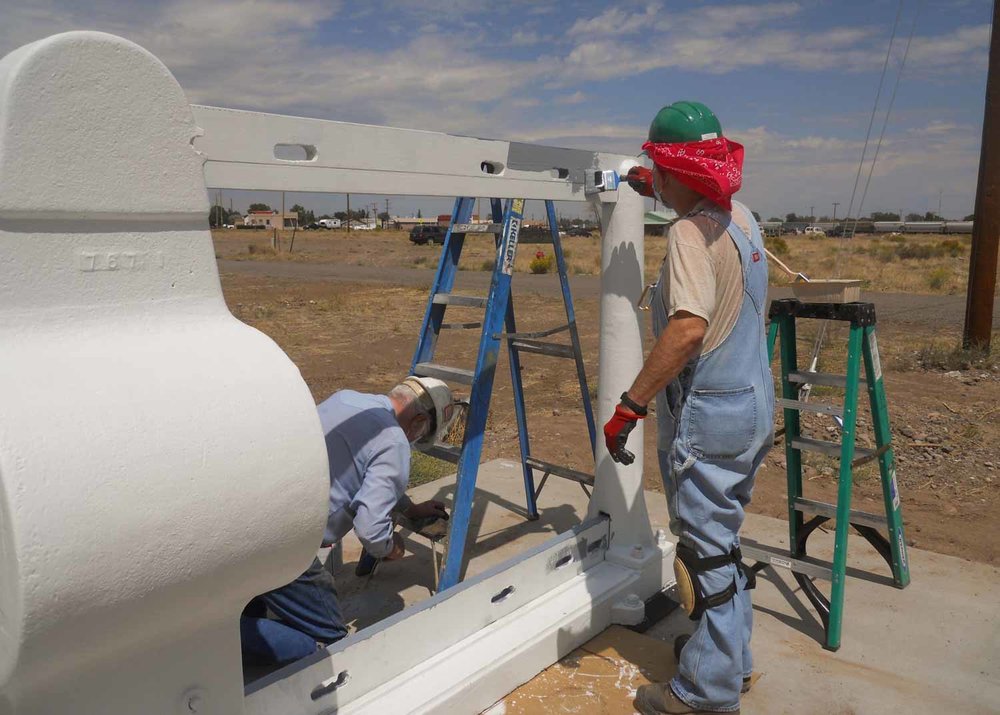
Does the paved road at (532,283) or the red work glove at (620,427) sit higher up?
the red work glove at (620,427)

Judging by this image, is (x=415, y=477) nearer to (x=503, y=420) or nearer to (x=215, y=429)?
(x=503, y=420)

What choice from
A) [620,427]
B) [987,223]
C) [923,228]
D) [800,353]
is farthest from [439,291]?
[923,228]

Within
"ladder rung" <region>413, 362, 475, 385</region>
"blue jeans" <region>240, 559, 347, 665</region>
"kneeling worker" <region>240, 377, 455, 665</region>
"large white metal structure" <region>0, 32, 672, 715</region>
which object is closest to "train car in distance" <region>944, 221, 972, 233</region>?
"ladder rung" <region>413, 362, 475, 385</region>

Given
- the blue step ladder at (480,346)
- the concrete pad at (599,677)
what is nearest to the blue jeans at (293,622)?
the concrete pad at (599,677)

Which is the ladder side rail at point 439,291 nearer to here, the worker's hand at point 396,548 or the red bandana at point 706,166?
the worker's hand at point 396,548

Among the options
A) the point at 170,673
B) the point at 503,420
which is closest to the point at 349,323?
the point at 503,420

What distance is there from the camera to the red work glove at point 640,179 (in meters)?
3.30

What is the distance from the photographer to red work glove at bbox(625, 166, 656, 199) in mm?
3299

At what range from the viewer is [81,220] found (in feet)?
5.13

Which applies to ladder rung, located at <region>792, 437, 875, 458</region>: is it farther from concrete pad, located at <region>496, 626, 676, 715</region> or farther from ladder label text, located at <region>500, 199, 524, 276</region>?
ladder label text, located at <region>500, 199, 524, 276</region>

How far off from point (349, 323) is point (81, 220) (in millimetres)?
14658

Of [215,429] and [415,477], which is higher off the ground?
[215,429]

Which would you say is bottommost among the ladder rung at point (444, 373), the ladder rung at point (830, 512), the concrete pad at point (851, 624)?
the concrete pad at point (851, 624)

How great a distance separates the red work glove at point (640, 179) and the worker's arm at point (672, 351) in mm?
857
